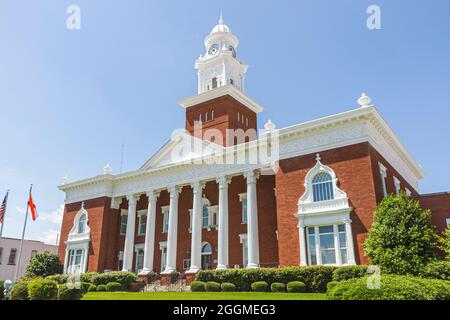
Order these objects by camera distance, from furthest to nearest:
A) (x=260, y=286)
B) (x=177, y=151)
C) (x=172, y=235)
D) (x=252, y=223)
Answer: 1. (x=177, y=151)
2. (x=172, y=235)
3. (x=252, y=223)
4. (x=260, y=286)

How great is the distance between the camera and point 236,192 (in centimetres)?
3406

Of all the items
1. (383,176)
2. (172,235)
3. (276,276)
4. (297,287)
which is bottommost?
(297,287)

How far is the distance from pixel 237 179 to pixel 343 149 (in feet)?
36.0

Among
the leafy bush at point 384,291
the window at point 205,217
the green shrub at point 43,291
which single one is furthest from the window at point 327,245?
the green shrub at point 43,291

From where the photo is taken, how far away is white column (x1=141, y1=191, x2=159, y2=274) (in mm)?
34031

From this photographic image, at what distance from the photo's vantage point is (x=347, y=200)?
82.0 ft

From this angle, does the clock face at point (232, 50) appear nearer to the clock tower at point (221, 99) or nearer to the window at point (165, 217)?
the clock tower at point (221, 99)

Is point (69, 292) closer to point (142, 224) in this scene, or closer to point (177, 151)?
point (177, 151)

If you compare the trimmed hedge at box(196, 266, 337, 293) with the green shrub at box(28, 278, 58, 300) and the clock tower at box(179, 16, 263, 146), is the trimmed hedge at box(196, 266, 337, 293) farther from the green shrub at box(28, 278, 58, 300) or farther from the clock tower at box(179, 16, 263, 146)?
the clock tower at box(179, 16, 263, 146)

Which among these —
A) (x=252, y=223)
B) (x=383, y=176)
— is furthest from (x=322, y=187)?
(x=252, y=223)

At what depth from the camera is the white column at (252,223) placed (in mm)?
27984

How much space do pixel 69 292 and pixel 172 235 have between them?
54.0 feet

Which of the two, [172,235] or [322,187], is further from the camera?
[172,235]
